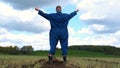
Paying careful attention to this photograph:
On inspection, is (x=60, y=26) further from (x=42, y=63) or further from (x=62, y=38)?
(x=42, y=63)

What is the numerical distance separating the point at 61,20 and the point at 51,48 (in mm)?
1128

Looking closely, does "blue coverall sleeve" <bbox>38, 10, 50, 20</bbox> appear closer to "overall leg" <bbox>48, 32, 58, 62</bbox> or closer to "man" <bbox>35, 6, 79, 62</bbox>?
"man" <bbox>35, 6, 79, 62</bbox>

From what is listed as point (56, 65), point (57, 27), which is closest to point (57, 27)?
point (57, 27)

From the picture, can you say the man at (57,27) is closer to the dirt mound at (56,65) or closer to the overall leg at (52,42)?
the overall leg at (52,42)

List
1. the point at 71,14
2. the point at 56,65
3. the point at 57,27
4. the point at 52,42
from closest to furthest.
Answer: the point at 56,65 < the point at 57,27 < the point at 52,42 < the point at 71,14

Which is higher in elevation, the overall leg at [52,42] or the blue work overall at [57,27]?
the blue work overall at [57,27]

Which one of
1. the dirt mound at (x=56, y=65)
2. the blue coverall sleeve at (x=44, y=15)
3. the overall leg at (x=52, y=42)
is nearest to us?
the dirt mound at (x=56, y=65)

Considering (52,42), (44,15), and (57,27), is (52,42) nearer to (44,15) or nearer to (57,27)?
(57,27)

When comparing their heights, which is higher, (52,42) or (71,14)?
(71,14)

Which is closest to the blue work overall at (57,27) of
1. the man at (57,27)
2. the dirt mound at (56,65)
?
the man at (57,27)

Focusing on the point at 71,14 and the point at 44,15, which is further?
the point at 71,14

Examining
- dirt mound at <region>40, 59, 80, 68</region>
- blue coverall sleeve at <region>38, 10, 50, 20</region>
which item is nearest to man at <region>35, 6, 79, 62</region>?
blue coverall sleeve at <region>38, 10, 50, 20</region>

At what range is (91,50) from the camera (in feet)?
213

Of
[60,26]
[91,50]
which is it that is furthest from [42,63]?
[91,50]
